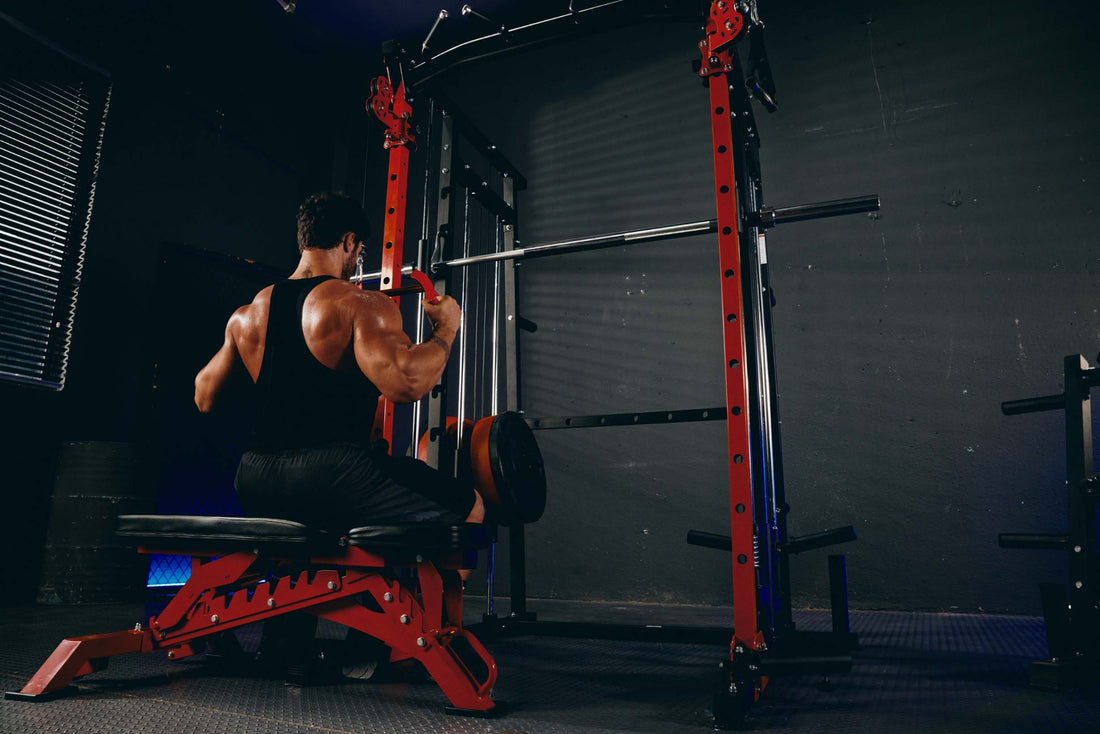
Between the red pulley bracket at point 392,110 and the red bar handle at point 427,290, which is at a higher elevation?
the red pulley bracket at point 392,110

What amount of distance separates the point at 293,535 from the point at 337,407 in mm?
363

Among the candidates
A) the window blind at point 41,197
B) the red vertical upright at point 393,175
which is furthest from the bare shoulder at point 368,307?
the window blind at point 41,197

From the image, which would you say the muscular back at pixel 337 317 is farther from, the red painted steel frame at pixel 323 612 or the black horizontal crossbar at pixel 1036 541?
the black horizontal crossbar at pixel 1036 541

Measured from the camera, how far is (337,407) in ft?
6.31

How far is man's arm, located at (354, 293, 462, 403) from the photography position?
1873 mm

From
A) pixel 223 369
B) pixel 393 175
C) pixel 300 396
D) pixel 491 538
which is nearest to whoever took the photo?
pixel 300 396

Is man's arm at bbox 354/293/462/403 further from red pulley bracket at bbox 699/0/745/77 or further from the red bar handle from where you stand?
red pulley bracket at bbox 699/0/745/77

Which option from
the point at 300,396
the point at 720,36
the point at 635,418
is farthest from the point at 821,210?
the point at 300,396

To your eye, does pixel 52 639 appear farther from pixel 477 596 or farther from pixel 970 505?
pixel 970 505

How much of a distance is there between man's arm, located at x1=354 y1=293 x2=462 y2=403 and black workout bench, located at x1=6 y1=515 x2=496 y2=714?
0.38 meters

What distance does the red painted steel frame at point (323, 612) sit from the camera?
5.63 feet

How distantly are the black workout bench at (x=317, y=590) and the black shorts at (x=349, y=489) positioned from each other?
8 centimetres

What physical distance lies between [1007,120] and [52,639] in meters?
4.81

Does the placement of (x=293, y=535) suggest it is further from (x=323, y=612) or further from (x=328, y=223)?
(x=328, y=223)
